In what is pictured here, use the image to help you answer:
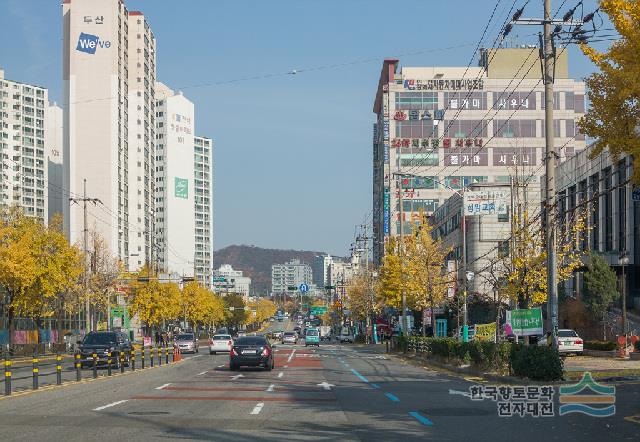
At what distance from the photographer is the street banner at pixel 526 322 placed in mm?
27406

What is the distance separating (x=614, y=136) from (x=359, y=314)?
102 metres

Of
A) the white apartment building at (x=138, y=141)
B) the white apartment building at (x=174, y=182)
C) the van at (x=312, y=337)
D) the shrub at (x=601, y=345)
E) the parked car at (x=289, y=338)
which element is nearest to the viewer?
the shrub at (x=601, y=345)

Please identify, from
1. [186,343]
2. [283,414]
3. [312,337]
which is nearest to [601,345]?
[186,343]

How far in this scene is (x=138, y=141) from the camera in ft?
490

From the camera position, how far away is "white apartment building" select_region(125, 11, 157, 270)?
147 m

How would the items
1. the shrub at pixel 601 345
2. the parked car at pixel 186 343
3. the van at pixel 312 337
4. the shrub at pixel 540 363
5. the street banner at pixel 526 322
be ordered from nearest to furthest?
the shrub at pixel 540 363 → the street banner at pixel 526 322 → the shrub at pixel 601 345 → the parked car at pixel 186 343 → the van at pixel 312 337

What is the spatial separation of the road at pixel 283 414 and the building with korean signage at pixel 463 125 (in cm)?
9323

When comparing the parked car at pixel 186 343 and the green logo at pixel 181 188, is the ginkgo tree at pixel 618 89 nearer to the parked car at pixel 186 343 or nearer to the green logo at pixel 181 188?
the parked car at pixel 186 343

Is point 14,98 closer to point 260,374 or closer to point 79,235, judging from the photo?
point 79,235

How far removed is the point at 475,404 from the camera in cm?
1998

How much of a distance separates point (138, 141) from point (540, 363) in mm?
131321

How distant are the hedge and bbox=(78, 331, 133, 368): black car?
14972 millimetres

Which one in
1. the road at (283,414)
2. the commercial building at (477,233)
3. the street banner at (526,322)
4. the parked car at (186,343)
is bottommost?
the parked car at (186,343)

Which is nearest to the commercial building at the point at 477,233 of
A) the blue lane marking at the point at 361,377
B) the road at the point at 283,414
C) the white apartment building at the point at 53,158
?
the blue lane marking at the point at 361,377
